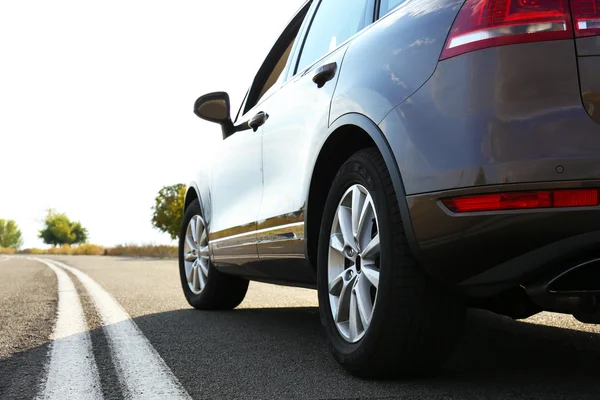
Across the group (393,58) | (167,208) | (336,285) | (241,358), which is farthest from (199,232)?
(167,208)

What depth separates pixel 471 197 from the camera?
6.88 ft

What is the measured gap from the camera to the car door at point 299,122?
10.2 ft

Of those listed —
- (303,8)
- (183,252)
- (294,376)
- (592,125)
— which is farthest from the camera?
(183,252)

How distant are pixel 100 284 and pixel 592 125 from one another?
6902 mm

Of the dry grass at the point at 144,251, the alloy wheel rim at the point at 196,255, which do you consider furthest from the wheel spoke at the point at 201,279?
the dry grass at the point at 144,251

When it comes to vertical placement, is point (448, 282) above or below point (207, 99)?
below

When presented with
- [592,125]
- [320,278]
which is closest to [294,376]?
[320,278]

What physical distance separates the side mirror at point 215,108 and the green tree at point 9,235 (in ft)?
438

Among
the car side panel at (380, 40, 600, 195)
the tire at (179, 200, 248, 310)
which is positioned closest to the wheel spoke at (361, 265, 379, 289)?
the car side panel at (380, 40, 600, 195)

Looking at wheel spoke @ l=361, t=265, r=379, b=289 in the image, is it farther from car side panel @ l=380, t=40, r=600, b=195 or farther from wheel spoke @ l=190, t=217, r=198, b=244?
wheel spoke @ l=190, t=217, r=198, b=244

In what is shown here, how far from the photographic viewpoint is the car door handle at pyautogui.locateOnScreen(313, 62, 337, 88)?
3.03 m

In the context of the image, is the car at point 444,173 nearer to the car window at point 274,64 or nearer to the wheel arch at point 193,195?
the car window at point 274,64

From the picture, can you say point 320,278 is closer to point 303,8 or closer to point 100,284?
point 303,8

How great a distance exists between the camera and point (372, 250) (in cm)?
259
